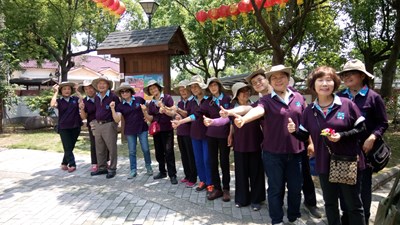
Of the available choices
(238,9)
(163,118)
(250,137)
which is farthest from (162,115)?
(238,9)

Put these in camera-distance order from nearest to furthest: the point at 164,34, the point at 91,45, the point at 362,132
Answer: the point at 362,132
the point at 164,34
the point at 91,45

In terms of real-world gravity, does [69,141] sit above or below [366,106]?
below

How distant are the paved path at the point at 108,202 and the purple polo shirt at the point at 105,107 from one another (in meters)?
1.17

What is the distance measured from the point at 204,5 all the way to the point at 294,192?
15.7 metres

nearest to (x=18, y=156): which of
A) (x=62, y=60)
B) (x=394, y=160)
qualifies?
(x=394, y=160)

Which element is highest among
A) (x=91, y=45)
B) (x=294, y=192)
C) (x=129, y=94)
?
(x=91, y=45)

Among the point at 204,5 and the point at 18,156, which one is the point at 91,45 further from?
the point at 18,156

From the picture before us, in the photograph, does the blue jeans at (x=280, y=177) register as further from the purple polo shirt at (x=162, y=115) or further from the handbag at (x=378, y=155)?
the purple polo shirt at (x=162, y=115)

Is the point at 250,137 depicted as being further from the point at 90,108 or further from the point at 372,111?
the point at 90,108

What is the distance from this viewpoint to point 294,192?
12.5ft

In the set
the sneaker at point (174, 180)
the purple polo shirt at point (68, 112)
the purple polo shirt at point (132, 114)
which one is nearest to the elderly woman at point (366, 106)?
the sneaker at point (174, 180)

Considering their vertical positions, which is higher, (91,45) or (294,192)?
(91,45)

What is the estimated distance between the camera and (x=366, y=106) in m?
3.39

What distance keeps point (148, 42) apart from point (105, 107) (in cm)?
392
